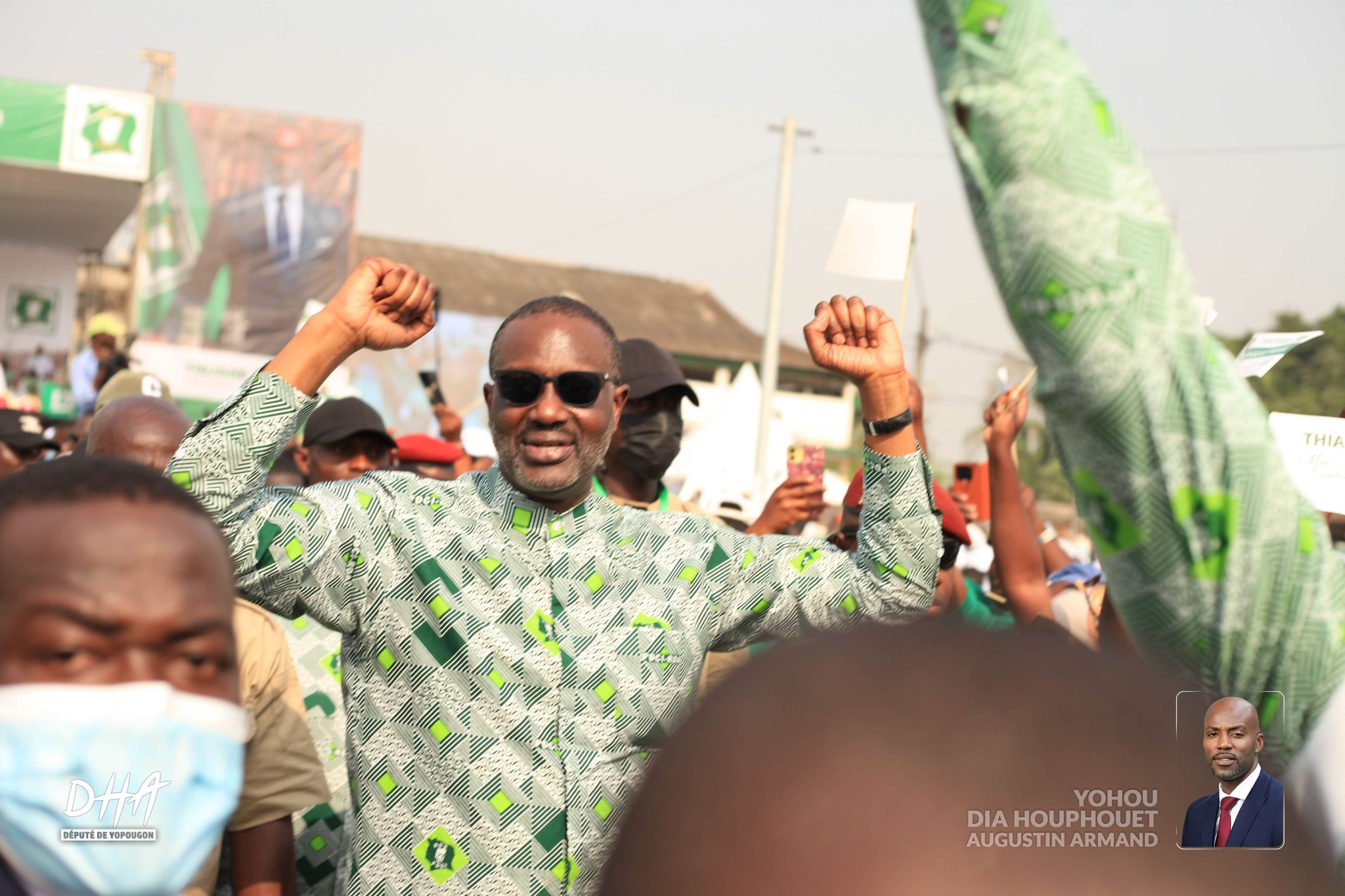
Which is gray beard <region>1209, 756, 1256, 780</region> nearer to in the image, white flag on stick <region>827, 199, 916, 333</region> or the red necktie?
the red necktie

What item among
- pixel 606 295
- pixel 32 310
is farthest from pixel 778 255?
pixel 606 295

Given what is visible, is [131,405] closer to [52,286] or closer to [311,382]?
[311,382]

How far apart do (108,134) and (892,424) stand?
1646 centimetres

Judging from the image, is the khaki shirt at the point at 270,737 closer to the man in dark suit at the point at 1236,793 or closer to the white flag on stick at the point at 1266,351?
the man in dark suit at the point at 1236,793

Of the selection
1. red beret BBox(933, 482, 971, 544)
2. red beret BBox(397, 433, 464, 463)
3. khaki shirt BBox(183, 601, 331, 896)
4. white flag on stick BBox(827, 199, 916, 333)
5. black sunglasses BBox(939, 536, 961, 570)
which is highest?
white flag on stick BBox(827, 199, 916, 333)

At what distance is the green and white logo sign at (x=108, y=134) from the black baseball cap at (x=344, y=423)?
13321 millimetres

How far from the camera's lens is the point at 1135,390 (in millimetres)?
818

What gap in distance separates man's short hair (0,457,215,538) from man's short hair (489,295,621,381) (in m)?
1.38

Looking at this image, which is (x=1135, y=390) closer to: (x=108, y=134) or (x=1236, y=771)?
(x=1236, y=771)

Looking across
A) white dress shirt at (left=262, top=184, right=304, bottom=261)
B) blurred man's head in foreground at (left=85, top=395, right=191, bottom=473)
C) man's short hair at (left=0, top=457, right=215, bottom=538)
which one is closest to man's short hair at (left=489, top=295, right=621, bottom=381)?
blurred man's head in foreground at (left=85, top=395, right=191, bottom=473)

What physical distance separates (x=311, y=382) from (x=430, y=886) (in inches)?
37.1

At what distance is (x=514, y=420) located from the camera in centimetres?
270

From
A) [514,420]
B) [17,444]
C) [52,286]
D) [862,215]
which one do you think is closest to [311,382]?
[514,420]

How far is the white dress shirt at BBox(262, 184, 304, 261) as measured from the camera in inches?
659
